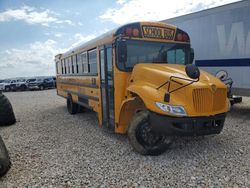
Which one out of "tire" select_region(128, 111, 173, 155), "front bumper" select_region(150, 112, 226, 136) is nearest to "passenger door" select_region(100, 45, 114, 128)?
"tire" select_region(128, 111, 173, 155)

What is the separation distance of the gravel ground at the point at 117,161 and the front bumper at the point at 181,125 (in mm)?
612

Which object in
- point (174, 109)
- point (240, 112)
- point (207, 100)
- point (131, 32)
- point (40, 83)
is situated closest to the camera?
point (174, 109)

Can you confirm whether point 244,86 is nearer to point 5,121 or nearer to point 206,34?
point 206,34

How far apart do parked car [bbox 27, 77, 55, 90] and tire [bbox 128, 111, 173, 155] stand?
81.2 feet

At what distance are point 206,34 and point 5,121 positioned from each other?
7451 millimetres

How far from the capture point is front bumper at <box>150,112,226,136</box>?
3717 millimetres

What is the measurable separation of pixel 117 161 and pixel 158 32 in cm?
294

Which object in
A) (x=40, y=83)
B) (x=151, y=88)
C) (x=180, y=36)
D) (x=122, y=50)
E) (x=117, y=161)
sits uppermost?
(x=180, y=36)

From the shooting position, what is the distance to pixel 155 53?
5.04m

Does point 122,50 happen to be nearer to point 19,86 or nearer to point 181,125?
point 181,125

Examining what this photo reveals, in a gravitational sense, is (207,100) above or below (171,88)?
below

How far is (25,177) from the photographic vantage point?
144 inches

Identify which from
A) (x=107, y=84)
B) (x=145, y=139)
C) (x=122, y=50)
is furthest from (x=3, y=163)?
(x=122, y=50)

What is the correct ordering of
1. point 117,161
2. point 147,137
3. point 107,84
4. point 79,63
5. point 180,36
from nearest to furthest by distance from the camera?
point 117,161 < point 147,137 < point 107,84 < point 180,36 < point 79,63
